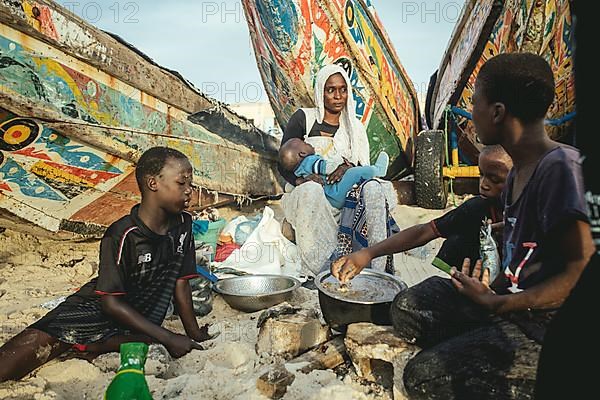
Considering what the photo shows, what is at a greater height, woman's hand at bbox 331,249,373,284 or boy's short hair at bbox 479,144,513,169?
boy's short hair at bbox 479,144,513,169

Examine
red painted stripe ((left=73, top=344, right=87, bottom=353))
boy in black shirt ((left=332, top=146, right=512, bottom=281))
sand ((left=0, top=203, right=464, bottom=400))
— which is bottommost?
sand ((left=0, top=203, right=464, bottom=400))

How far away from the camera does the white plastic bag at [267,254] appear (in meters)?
3.84

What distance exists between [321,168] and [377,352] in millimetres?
2083

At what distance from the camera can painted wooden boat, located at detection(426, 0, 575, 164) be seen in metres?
3.49

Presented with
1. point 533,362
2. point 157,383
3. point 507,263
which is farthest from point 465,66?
point 157,383

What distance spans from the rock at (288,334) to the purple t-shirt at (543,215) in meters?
0.91

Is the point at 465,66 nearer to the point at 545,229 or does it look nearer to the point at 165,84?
the point at 165,84

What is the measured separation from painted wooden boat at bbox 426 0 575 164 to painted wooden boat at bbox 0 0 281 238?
2741 millimetres

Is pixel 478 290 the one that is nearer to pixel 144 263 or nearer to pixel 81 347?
pixel 144 263

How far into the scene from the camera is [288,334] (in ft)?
7.06

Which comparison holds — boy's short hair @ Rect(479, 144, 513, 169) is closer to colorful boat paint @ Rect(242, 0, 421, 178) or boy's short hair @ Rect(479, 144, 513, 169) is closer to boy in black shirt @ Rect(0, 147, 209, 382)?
boy in black shirt @ Rect(0, 147, 209, 382)

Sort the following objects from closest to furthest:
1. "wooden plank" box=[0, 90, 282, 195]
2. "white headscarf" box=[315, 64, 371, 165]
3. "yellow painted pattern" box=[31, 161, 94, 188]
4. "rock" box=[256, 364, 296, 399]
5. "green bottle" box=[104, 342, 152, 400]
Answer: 1. "green bottle" box=[104, 342, 152, 400]
2. "rock" box=[256, 364, 296, 399]
3. "wooden plank" box=[0, 90, 282, 195]
4. "yellow painted pattern" box=[31, 161, 94, 188]
5. "white headscarf" box=[315, 64, 371, 165]

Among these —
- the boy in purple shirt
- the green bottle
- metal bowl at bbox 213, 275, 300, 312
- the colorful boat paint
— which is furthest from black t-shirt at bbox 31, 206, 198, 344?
the colorful boat paint

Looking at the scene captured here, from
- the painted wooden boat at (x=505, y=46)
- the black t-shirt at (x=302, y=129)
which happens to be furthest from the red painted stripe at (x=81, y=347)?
the painted wooden boat at (x=505, y=46)
